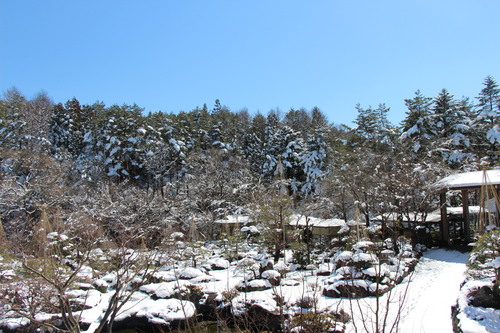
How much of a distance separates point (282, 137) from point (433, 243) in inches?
604

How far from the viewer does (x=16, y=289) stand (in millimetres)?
6500

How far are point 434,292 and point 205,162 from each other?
18341 millimetres

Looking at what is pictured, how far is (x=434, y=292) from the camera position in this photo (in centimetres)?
720

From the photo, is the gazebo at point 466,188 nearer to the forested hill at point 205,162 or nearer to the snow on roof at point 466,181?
the snow on roof at point 466,181

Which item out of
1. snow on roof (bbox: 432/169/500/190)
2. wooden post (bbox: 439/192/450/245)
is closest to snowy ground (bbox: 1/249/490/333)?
wooden post (bbox: 439/192/450/245)

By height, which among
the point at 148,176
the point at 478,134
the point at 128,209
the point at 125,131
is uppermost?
the point at 125,131

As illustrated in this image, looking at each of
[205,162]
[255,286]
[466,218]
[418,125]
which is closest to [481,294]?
[255,286]

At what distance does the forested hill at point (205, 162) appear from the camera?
48.6 ft

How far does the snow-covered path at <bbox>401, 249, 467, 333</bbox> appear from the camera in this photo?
18.2ft

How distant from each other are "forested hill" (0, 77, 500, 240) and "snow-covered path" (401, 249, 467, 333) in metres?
2.12

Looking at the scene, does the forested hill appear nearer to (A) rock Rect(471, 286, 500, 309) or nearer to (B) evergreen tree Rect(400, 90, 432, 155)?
(B) evergreen tree Rect(400, 90, 432, 155)

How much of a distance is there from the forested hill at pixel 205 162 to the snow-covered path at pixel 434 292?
6.96 feet

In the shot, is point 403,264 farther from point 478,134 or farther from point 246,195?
point 478,134

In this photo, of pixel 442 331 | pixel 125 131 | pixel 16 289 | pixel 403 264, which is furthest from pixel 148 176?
pixel 442 331
